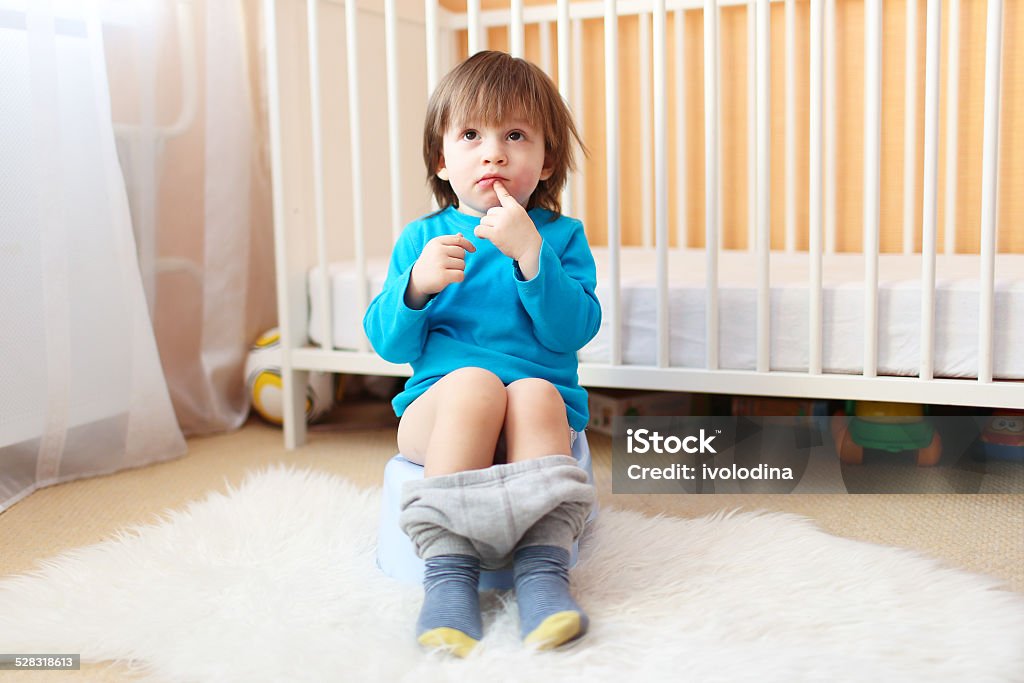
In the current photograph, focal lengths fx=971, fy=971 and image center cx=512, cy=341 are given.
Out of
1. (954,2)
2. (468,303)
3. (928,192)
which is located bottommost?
(468,303)

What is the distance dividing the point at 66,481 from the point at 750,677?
114 centimetres

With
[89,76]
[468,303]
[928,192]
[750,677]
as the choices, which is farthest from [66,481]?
[928,192]

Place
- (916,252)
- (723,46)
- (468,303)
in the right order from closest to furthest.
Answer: (468,303)
(916,252)
(723,46)

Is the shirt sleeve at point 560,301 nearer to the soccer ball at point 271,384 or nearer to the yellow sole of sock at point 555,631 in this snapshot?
the yellow sole of sock at point 555,631

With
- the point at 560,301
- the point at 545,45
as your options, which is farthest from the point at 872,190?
the point at 545,45

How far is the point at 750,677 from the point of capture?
799 millimetres

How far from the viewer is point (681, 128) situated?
201cm

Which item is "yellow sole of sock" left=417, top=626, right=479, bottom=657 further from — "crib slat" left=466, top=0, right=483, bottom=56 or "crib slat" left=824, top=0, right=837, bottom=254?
"crib slat" left=824, top=0, right=837, bottom=254

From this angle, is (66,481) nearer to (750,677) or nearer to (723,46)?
(750,677)

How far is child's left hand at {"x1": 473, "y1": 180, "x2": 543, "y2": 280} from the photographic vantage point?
103 cm

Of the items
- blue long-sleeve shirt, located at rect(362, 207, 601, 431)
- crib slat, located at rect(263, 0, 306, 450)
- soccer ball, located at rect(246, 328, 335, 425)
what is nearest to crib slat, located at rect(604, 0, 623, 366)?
blue long-sleeve shirt, located at rect(362, 207, 601, 431)

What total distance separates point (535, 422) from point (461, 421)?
0.26 feet

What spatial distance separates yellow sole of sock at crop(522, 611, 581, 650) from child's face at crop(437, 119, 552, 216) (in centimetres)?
48

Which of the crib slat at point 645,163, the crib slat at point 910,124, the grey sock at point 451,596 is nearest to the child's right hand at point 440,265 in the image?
the grey sock at point 451,596
